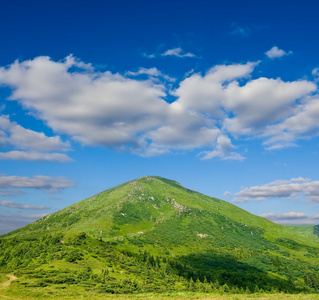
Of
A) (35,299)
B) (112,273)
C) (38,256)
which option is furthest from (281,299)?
(38,256)

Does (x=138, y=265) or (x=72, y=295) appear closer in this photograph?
(x=72, y=295)

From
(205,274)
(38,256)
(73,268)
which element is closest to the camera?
(73,268)

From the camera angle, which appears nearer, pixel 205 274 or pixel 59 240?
pixel 59 240

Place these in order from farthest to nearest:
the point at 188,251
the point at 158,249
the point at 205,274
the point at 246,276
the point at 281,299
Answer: the point at 188,251 < the point at 158,249 < the point at 246,276 < the point at 205,274 < the point at 281,299

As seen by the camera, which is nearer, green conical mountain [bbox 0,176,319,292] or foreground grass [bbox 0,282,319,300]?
foreground grass [bbox 0,282,319,300]

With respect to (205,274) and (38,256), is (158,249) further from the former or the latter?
(38,256)

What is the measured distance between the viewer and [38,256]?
3728 inches

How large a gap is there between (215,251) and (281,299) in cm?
15977

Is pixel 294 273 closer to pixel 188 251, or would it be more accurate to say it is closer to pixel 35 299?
pixel 188 251

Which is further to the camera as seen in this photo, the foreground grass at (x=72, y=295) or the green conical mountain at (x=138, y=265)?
the green conical mountain at (x=138, y=265)

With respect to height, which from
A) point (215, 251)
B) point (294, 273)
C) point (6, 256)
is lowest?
point (294, 273)

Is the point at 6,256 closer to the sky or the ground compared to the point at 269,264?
closer to the sky

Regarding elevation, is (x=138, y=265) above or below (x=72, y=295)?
below

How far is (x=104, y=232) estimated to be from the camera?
189625mm
